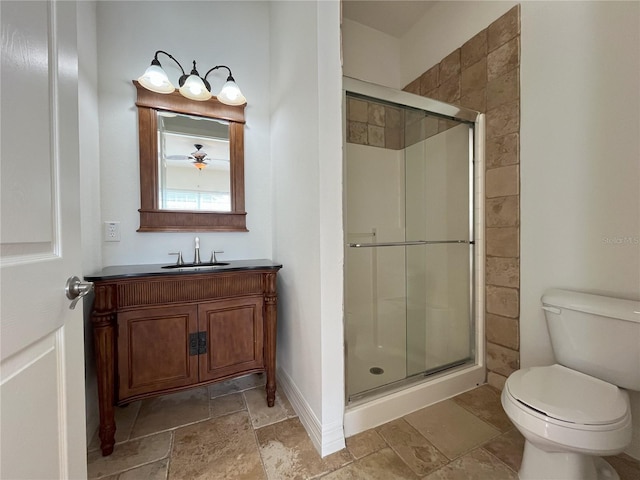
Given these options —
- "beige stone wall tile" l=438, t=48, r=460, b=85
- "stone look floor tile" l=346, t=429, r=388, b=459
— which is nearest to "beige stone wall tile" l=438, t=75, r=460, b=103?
"beige stone wall tile" l=438, t=48, r=460, b=85

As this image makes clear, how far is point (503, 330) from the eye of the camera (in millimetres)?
1680

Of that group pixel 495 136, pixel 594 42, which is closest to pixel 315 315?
pixel 495 136

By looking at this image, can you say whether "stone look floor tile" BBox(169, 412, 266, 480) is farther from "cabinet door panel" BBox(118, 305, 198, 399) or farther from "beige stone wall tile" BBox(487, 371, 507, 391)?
"beige stone wall tile" BBox(487, 371, 507, 391)

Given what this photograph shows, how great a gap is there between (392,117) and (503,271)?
130 centimetres

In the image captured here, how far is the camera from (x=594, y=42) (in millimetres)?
1268

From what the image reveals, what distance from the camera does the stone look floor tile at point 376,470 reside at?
1.10 meters

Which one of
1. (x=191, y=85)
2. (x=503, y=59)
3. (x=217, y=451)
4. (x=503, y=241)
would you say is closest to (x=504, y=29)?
(x=503, y=59)

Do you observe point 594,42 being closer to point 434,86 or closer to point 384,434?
point 434,86

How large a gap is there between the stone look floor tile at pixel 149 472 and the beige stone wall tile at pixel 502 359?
77.5 inches

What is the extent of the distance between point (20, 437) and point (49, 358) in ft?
0.51

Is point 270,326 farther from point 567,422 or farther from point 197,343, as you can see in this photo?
point 567,422

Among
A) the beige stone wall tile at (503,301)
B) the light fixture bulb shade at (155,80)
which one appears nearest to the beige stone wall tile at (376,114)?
the light fixture bulb shade at (155,80)

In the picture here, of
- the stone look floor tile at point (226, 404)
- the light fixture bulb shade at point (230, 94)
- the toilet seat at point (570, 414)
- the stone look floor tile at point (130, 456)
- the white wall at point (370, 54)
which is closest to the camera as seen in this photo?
the toilet seat at point (570, 414)

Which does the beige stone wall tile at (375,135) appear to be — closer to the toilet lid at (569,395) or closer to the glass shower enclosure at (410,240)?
the glass shower enclosure at (410,240)
